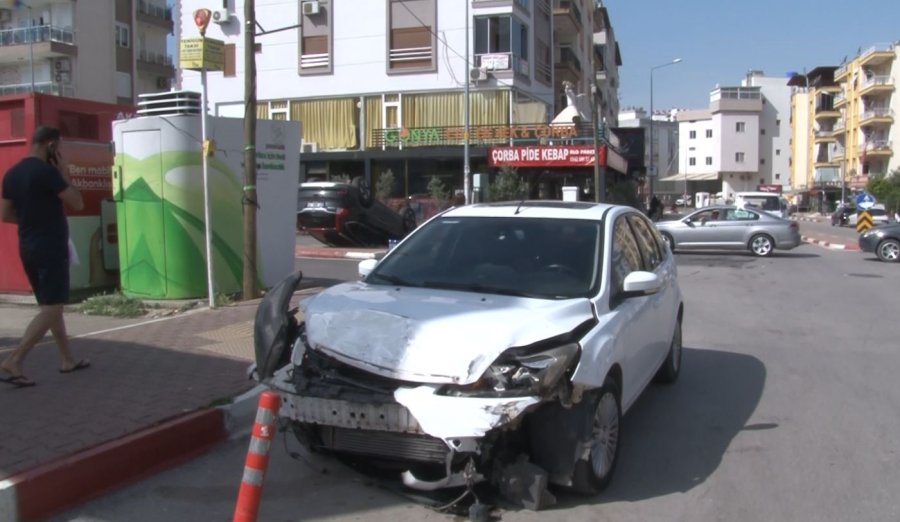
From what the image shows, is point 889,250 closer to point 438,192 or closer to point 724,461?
point 438,192

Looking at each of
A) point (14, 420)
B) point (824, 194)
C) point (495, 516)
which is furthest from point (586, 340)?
point (824, 194)

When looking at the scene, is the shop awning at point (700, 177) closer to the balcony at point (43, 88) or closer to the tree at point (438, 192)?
the balcony at point (43, 88)

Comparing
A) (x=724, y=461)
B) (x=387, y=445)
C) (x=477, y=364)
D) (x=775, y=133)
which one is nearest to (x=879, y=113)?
(x=775, y=133)

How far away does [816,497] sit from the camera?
15.4 feet

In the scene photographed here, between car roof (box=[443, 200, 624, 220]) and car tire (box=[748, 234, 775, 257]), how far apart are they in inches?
715

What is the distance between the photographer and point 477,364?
412 cm

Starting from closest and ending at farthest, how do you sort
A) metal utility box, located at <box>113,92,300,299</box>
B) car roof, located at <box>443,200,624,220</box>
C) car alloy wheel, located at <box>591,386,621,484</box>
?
car alloy wheel, located at <box>591,386,621,484</box>, car roof, located at <box>443,200,624,220</box>, metal utility box, located at <box>113,92,300,299</box>

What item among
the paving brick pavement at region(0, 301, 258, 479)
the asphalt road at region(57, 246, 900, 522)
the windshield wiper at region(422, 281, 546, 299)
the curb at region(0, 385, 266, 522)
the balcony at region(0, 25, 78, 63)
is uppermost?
the balcony at region(0, 25, 78, 63)

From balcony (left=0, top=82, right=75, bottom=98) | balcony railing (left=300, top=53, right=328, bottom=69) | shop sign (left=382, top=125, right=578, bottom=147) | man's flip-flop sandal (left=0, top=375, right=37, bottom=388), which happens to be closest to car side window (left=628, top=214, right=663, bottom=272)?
man's flip-flop sandal (left=0, top=375, right=37, bottom=388)

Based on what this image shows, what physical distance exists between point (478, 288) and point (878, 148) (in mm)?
81087

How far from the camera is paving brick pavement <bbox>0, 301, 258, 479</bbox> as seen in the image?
493 centimetres

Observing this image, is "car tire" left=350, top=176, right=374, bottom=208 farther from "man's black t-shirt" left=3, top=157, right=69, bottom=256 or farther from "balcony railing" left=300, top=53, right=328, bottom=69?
"balcony railing" left=300, top=53, right=328, bottom=69

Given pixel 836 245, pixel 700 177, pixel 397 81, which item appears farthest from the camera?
pixel 700 177

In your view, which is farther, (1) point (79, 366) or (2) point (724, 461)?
(1) point (79, 366)
